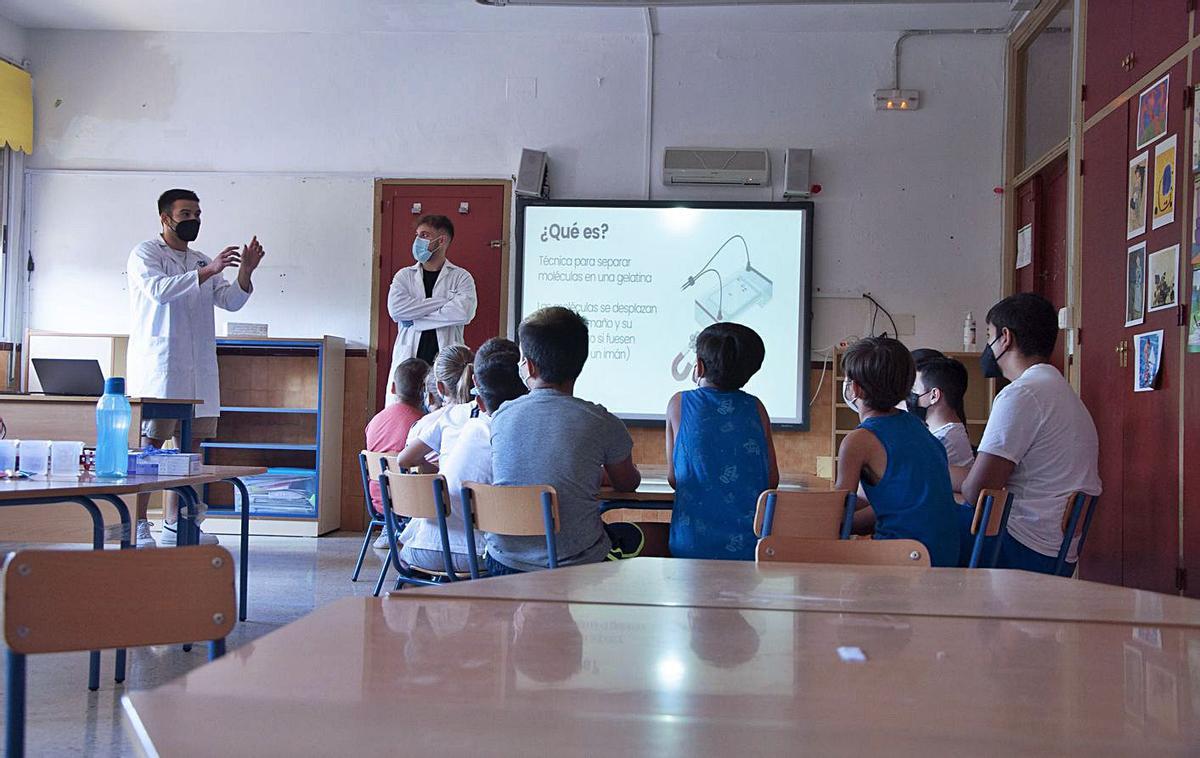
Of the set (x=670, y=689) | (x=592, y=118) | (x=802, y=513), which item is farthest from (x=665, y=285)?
(x=670, y=689)

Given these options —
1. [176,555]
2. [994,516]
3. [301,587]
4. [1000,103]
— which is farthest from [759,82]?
[176,555]

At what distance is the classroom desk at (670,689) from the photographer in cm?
73

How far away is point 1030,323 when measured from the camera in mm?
3258

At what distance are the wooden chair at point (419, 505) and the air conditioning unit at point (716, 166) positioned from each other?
410cm

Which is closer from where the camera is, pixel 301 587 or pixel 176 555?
pixel 176 555

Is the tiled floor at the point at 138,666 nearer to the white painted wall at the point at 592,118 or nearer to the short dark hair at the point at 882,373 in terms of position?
the short dark hair at the point at 882,373

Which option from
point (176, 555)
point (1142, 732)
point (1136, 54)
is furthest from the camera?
point (1136, 54)

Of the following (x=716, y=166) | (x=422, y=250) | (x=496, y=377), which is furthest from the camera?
(x=716, y=166)

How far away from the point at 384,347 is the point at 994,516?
4888 mm

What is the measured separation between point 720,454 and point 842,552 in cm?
98

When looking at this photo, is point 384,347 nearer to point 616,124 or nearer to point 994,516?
point 616,124

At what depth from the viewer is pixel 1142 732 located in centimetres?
77

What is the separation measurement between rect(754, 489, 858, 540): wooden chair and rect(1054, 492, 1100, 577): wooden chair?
82cm

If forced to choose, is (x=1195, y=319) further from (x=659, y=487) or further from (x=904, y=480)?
(x=659, y=487)
